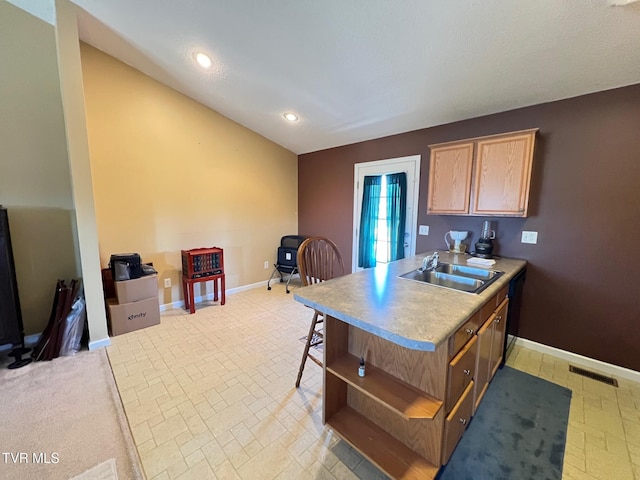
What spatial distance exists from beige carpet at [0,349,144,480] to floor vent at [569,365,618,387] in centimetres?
322

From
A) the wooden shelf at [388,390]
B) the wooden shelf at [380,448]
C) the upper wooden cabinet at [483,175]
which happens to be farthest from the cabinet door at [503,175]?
the wooden shelf at [380,448]

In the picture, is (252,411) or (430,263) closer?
(252,411)

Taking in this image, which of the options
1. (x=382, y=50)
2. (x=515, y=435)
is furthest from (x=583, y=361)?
(x=382, y=50)

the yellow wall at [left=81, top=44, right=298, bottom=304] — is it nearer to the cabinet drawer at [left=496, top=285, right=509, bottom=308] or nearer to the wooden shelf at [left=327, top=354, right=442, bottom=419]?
the wooden shelf at [left=327, top=354, right=442, bottom=419]

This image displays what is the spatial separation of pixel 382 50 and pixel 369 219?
6.69ft

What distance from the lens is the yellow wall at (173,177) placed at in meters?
2.78

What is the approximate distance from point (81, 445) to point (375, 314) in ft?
6.01

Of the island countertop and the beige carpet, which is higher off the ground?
the island countertop

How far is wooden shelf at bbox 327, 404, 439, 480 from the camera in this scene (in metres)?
1.19

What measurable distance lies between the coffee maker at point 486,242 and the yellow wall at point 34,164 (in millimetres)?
4108

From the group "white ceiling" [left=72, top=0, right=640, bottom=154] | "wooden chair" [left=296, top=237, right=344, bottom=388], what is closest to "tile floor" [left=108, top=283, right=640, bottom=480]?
"wooden chair" [left=296, top=237, right=344, bottom=388]

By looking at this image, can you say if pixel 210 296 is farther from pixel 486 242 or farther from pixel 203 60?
pixel 486 242

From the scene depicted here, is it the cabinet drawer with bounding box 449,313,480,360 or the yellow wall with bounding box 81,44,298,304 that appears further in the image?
the yellow wall with bounding box 81,44,298,304

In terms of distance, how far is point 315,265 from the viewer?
2.07 meters
